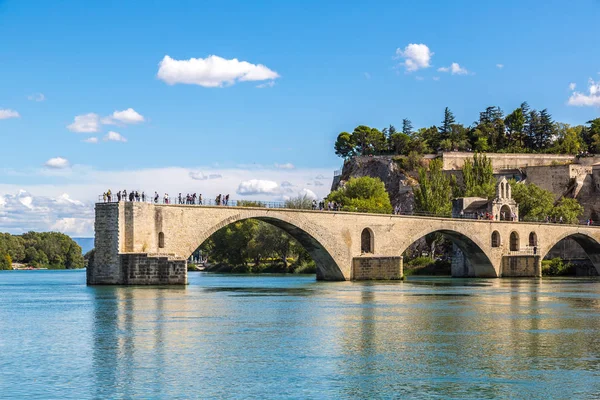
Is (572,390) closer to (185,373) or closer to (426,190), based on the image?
(185,373)

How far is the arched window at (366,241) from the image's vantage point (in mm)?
57781

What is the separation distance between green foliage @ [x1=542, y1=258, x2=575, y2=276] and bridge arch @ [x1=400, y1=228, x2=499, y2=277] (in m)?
6.87

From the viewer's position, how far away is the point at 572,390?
16328 millimetres

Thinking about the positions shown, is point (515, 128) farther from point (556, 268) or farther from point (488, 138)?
point (556, 268)

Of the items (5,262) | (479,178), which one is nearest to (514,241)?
(479,178)

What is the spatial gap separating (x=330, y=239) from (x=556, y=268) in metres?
28.4

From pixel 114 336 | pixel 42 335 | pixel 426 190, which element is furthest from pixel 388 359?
pixel 426 190

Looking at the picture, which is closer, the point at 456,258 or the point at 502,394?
the point at 502,394

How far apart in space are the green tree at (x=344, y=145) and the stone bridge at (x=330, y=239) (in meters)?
42.7

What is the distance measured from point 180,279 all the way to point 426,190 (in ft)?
143

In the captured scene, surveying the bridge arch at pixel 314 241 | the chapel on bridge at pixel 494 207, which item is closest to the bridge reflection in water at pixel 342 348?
the bridge arch at pixel 314 241

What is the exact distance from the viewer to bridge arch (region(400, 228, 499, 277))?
6638 cm

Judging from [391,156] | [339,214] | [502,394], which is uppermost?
[391,156]

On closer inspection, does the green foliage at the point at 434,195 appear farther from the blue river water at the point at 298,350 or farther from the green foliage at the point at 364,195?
the blue river water at the point at 298,350
